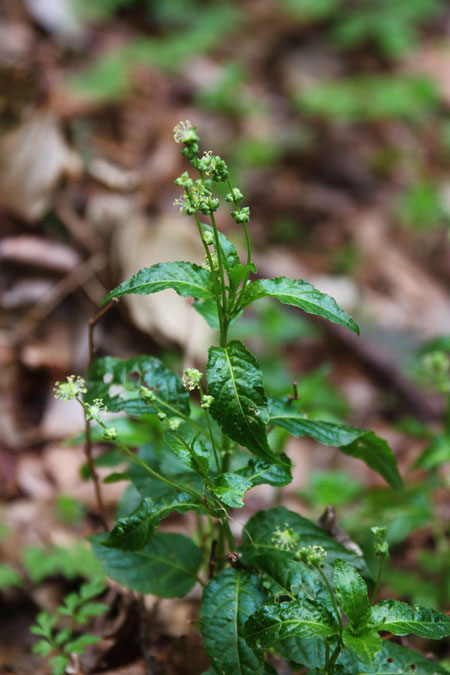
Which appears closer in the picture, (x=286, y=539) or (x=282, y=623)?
(x=282, y=623)

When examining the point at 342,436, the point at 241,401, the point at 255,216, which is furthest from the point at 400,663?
the point at 255,216

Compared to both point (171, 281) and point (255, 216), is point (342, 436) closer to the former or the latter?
point (171, 281)

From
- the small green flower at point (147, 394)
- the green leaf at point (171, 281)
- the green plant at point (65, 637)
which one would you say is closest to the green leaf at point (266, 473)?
the small green flower at point (147, 394)

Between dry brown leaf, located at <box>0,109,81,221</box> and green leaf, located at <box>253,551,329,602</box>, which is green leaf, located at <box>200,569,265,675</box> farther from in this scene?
dry brown leaf, located at <box>0,109,81,221</box>

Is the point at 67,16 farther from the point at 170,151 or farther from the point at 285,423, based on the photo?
the point at 285,423

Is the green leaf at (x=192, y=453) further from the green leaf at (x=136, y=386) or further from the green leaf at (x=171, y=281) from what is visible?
the green leaf at (x=171, y=281)
